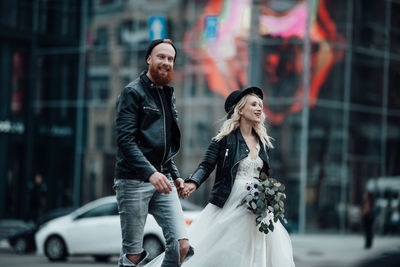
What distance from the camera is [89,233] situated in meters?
15.4

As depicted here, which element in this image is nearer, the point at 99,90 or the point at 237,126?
the point at 237,126

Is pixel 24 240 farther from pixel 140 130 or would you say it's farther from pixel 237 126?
pixel 140 130

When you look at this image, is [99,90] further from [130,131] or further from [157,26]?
[130,131]

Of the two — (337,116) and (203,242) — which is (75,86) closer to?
(337,116)

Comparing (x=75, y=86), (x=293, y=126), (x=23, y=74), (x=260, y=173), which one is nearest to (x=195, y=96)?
(x=293, y=126)

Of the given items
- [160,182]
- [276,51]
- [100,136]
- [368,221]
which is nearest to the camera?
[160,182]

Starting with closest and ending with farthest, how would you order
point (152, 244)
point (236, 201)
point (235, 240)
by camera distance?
point (235, 240) → point (236, 201) → point (152, 244)

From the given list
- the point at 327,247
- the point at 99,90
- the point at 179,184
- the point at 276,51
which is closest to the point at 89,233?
the point at 327,247

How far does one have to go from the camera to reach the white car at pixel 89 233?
591 inches

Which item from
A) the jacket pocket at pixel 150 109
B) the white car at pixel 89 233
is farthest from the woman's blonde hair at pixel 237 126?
the white car at pixel 89 233

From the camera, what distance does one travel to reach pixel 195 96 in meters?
26.6

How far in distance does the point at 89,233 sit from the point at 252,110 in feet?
31.4

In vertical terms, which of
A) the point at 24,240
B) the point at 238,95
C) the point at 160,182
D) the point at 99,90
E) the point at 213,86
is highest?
the point at 213,86

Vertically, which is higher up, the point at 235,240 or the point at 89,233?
the point at 235,240
